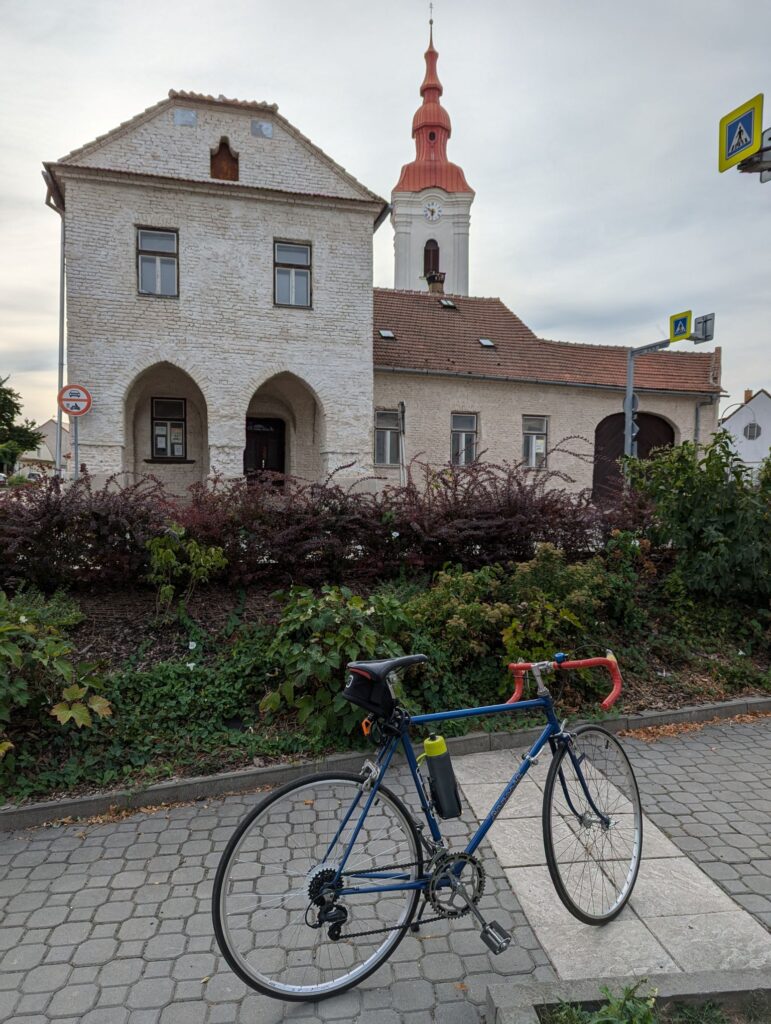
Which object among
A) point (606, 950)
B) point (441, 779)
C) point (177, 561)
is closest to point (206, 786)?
point (441, 779)

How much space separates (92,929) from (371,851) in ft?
4.49

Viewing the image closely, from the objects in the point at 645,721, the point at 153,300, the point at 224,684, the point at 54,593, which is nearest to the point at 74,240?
the point at 153,300

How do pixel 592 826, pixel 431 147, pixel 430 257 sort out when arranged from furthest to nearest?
pixel 431 147, pixel 430 257, pixel 592 826

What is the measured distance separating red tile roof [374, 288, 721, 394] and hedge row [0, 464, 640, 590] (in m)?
12.9

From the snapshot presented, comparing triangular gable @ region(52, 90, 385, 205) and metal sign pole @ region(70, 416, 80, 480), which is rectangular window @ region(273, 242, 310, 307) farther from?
metal sign pole @ region(70, 416, 80, 480)

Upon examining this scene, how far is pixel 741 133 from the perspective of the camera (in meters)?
5.04

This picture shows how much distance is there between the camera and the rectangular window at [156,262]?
16.2m

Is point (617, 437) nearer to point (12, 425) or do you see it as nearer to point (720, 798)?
point (720, 798)

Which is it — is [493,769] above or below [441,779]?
below

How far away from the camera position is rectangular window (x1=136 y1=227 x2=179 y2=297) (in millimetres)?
16219

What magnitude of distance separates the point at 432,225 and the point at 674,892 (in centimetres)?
4774

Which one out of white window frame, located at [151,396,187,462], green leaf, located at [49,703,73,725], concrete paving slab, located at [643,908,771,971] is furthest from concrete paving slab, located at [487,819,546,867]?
white window frame, located at [151,396,187,462]

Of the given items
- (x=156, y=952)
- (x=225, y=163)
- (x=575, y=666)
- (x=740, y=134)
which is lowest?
(x=156, y=952)

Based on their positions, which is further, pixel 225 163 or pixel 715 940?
pixel 225 163
